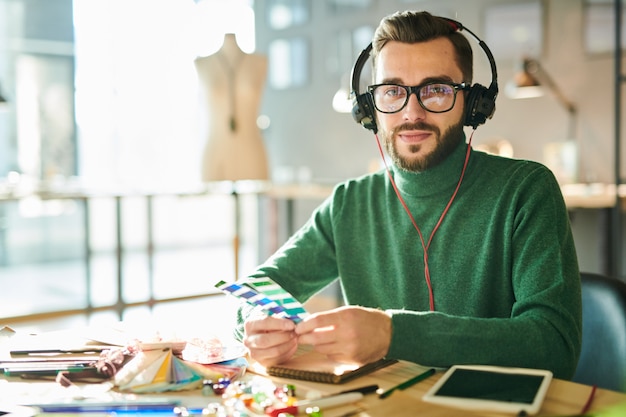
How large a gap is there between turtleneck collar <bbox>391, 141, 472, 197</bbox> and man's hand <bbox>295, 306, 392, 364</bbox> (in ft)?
1.53

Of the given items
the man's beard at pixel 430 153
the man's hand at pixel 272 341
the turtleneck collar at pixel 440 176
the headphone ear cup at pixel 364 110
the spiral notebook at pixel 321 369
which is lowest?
the spiral notebook at pixel 321 369

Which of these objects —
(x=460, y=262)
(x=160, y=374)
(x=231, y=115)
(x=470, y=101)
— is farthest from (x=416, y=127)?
(x=231, y=115)

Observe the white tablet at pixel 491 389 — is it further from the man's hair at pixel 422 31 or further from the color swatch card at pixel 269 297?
the man's hair at pixel 422 31

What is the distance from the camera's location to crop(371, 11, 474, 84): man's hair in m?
1.37

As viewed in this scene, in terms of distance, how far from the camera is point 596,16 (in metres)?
4.08

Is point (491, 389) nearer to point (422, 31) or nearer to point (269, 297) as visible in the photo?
point (269, 297)

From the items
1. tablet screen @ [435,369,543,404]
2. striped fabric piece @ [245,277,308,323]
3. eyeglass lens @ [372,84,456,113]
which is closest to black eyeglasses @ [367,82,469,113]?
eyeglass lens @ [372,84,456,113]

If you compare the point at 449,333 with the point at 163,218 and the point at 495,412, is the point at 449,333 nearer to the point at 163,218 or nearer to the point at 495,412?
the point at 495,412

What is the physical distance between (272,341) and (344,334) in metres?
0.12

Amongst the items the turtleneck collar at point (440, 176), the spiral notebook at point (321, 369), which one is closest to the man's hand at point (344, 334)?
the spiral notebook at point (321, 369)

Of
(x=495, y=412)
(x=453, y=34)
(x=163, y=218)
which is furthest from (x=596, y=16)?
(x=163, y=218)

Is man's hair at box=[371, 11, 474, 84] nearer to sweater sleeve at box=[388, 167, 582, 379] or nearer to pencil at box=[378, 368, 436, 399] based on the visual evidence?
sweater sleeve at box=[388, 167, 582, 379]

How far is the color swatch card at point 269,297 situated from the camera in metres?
1.04

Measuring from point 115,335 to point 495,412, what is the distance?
681 mm
